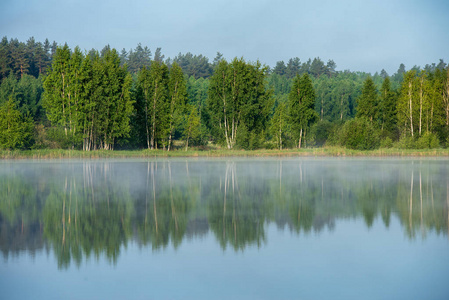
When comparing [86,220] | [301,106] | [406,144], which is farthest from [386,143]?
[86,220]

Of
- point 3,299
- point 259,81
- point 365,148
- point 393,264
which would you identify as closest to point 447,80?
point 365,148

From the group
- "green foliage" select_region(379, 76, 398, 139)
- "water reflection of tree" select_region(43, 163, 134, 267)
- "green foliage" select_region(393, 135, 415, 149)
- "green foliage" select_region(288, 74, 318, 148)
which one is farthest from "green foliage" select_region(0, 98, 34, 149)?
"green foliage" select_region(379, 76, 398, 139)

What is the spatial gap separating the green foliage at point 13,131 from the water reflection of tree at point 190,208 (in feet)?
83.5

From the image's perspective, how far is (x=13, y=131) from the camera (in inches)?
1980

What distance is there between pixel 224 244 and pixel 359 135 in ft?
158

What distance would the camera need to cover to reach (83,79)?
181ft

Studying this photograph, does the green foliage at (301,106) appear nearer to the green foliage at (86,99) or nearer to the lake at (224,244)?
the green foliage at (86,99)

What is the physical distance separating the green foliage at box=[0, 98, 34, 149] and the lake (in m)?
31.5

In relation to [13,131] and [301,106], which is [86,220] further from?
[301,106]

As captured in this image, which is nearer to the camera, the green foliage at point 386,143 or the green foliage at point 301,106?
the green foliage at point 386,143

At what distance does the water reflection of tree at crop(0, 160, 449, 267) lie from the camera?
11981mm

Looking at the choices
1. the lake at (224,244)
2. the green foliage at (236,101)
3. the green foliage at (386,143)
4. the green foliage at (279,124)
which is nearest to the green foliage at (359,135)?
the green foliage at (386,143)

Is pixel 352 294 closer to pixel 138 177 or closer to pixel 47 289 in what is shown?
pixel 47 289

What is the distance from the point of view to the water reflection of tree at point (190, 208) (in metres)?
12.0
